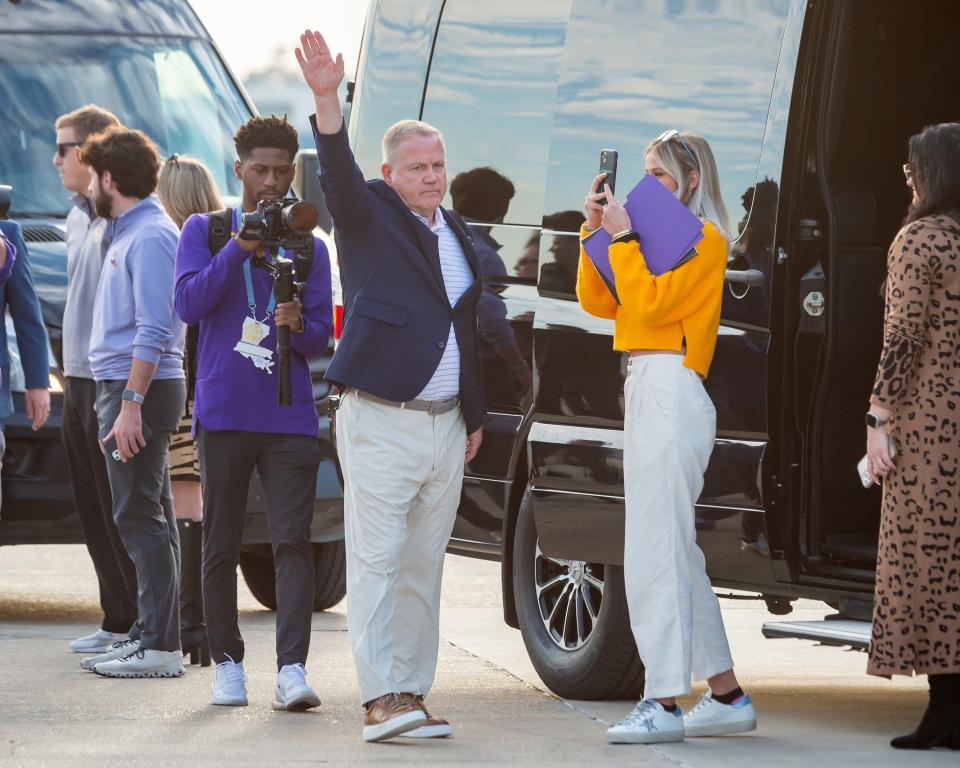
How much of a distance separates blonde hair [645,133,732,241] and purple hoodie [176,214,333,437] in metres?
1.22

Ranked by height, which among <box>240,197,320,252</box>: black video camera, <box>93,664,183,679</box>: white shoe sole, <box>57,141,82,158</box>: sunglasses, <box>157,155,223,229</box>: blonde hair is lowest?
<box>93,664,183,679</box>: white shoe sole

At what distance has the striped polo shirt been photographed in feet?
20.8

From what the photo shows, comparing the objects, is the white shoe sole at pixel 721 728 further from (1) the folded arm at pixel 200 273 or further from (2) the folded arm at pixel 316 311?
(1) the folded arm at pixel 200 273

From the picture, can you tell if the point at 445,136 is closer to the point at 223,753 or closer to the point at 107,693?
the point at 107,693

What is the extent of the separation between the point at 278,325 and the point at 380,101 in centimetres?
198

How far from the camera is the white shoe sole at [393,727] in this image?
242 inches

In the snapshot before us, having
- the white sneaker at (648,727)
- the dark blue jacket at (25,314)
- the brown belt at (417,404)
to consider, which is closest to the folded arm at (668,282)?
the brown belt at (417,404)

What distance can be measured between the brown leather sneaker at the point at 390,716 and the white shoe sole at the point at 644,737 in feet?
1.72

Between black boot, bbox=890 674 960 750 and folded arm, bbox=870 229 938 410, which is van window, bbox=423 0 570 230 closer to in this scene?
folded arm, bbox=870 229 938 410

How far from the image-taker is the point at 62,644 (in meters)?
8.38

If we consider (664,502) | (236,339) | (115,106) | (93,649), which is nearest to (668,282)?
(664,502)

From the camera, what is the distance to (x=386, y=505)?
6.30m

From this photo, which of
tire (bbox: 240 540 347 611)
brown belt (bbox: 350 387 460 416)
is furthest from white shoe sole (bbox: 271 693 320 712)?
tire (bbox: 240 540 347 611)

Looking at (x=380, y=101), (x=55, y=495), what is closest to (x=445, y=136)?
(x=380, y=101)
